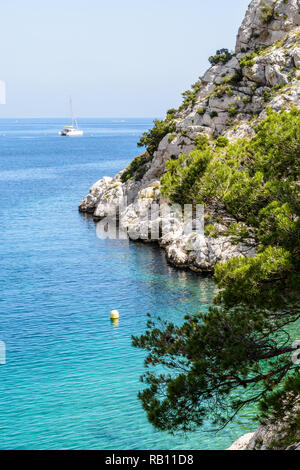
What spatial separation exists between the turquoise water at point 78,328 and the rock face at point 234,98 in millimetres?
4531

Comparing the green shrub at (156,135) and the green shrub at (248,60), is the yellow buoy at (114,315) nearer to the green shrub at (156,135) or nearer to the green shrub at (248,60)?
the green shrub at (156,135)

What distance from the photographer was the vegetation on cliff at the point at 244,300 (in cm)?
1307

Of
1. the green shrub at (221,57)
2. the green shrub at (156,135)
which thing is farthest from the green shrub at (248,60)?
the green shrub at (156,135)

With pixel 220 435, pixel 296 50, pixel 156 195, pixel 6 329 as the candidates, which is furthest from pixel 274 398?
pixel 296 50

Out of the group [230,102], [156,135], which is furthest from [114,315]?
[156,135]

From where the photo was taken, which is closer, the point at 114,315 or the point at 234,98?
the point at 114,315

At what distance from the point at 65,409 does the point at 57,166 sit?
100671mm

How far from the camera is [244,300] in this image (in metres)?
14.2

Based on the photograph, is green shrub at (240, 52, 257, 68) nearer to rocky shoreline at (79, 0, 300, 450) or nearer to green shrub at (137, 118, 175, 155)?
rocky shoreline at (79, 0, 300, 450)

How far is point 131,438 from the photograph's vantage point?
20.5 m

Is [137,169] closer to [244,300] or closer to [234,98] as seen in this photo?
[234,98]

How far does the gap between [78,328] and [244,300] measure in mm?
19249

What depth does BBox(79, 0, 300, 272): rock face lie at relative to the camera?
5200 cm


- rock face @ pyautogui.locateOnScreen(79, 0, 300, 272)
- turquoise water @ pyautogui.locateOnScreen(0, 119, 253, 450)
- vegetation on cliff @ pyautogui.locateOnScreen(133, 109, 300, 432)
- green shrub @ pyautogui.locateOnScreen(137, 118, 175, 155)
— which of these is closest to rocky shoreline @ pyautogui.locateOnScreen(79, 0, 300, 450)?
rock face @ pyautogui.locateOnScreen(79, 0, 300, 272)
